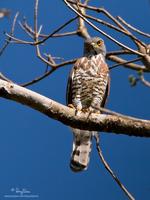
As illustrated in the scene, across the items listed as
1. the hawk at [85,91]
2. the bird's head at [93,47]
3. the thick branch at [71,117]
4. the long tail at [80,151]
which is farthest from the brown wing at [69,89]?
the thick branch at [71,117]

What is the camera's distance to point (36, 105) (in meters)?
2.92

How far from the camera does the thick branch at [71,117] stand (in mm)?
2859

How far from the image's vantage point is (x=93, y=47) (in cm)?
554

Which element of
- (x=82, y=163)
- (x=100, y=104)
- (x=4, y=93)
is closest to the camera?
(x=4, y=93)

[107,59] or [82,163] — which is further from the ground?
[107,59]

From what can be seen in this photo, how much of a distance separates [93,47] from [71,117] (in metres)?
2.63

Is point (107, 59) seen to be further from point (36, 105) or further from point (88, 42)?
point (36, 105)

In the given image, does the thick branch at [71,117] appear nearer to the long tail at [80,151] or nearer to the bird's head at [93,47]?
the long tail at [80,151]

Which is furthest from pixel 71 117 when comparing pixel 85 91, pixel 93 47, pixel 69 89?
pixel 93 47

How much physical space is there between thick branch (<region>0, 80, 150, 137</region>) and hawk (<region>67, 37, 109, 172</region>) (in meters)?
1.83

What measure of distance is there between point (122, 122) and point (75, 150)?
2203mm

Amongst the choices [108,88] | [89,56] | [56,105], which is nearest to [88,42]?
[89,56]

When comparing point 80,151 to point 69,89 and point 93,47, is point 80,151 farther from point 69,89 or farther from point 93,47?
point 93,47

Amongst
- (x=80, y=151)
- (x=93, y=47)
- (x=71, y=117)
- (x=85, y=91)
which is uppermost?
(x=93, y=47)
